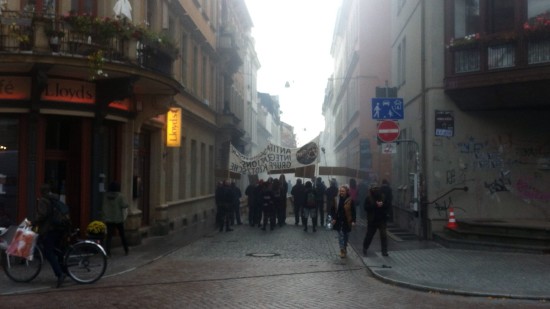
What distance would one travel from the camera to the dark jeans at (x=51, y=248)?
36.9 feet

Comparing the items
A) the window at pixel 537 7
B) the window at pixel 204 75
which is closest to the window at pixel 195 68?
the window at pixel 204 75

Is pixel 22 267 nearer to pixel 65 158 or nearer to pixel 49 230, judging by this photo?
pixel 49 230

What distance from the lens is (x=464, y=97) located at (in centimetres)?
1788

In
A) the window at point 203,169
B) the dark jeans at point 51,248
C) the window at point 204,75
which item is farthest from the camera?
the window at point 203,169

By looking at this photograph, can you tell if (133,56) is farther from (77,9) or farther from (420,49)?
(420,49)

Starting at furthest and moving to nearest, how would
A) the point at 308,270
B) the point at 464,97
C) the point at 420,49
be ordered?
the point at 420,49
the point at 464,97
the point at 308,270

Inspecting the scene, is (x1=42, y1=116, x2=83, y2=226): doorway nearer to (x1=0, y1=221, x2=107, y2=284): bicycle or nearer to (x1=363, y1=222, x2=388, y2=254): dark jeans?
(x1=0, y1=221, x2=107, y2=284): bicycle

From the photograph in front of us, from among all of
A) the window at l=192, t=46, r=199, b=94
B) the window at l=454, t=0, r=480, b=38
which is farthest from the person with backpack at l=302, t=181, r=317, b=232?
the window at l=454, t=0, r=480, b=38

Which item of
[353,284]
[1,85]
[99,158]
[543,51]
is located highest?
[543,51]

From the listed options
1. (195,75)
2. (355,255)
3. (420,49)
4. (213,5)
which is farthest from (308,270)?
(213,5)

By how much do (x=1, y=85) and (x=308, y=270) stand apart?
780cm

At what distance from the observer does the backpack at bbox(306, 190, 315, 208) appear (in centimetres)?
2307

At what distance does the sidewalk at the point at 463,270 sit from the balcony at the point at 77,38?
24.0 feet

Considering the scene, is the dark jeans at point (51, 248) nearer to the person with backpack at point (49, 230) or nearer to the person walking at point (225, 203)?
the person with backpack at point (49, 230)
